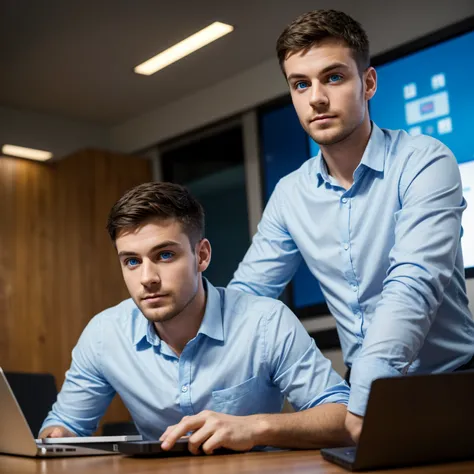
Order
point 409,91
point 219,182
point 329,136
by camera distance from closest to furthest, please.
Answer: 1. point 329,136
2. point 409,91
3. point 219,182

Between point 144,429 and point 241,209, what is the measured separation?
10.6ft

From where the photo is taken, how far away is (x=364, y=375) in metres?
1.19

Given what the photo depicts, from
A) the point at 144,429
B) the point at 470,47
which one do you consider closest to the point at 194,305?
the point at 144,429

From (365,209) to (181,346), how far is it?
51cm

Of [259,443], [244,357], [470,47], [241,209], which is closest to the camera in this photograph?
[259,443]

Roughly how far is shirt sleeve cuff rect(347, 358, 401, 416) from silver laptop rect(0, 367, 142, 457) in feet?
1.32

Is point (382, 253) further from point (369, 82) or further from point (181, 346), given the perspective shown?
point (181, 346)

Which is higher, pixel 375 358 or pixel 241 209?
pixel 241 209

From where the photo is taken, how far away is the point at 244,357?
5.32ft

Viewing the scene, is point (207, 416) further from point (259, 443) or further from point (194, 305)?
point (194, 305)

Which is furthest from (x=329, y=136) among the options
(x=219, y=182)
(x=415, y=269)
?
(x=219, y=182)

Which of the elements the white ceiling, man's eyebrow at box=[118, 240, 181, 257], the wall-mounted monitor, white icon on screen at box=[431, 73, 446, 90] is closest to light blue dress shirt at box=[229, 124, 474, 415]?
man's eyebrow at box=[118, 240, 181, 257]

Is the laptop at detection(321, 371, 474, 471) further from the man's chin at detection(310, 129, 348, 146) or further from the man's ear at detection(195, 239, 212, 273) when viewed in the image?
the man's ear at detection(195, 239, 212, 273)

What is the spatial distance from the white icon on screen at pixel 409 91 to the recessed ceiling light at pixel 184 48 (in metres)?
1.01
